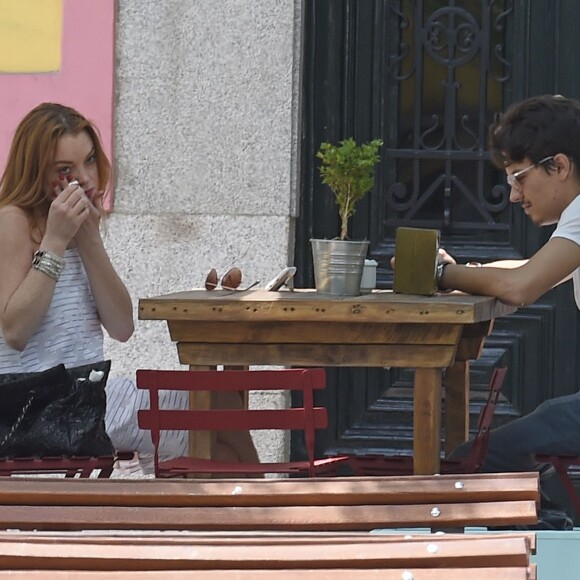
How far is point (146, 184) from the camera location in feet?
20.5

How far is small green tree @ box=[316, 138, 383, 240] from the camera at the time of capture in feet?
13.9

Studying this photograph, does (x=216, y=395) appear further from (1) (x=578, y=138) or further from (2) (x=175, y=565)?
(2) (x=175, y=565)

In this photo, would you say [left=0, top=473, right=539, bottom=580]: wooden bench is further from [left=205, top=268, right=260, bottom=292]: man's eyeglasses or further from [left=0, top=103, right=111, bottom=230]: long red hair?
[left=0, top=103, right=111, bottom=230]: long red hair

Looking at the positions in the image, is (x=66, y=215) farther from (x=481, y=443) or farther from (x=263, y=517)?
(x=263, y=517)

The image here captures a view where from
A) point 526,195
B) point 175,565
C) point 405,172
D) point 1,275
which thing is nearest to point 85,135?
point 1,275

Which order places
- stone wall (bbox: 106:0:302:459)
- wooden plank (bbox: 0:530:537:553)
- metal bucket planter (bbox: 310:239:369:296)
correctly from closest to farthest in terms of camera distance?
wooden plank (bbox: 0:530:537:553) → metal bucket planter (bbox: 310:239:369:296) → stone wall (bbox: 106:0:302:459)

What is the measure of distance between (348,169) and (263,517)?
1.53 meters

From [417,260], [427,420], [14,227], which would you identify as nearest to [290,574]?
[427,420]

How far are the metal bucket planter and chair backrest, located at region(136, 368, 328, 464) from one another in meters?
0.36

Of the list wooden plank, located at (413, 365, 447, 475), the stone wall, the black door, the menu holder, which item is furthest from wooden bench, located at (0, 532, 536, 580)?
the black door

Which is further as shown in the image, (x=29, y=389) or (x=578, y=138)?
(x=578, y=138)

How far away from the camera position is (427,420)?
13.4ft

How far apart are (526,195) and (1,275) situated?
65.9 inches

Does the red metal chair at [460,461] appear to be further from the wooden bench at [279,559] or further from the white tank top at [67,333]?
the wooden bench at [279,559]
